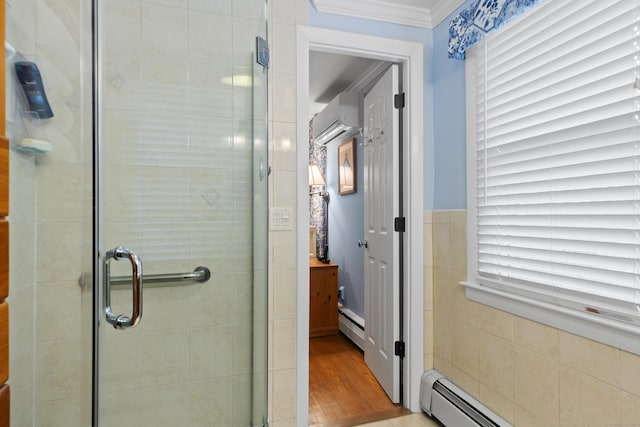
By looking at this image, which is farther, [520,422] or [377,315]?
[377,315]

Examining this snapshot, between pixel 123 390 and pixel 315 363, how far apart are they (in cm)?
200

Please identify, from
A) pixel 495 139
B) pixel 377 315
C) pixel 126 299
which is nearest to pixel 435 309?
pixel 377 315

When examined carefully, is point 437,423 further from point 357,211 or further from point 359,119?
point 359,119

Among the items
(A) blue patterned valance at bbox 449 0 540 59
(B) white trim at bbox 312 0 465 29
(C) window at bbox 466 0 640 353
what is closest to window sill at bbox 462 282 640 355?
(C) window at bbox 466 0 640 353

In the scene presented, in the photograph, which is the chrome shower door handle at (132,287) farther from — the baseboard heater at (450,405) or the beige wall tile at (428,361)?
the beige wall tile at (428,361)

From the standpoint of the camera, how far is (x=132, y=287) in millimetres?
991

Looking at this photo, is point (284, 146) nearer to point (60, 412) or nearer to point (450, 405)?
point (60, 412)

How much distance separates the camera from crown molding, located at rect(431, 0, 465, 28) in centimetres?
194

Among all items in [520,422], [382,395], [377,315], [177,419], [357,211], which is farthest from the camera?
[357,211]

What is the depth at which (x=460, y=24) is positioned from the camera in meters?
1.75

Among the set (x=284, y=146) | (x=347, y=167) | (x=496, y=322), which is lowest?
(x=496, y=322)

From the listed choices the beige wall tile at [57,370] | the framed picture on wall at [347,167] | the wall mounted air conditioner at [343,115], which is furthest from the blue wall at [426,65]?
the beige wall tile at [57,370]

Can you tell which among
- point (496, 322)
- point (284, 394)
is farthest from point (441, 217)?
point (284, 394)

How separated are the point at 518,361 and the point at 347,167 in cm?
250
